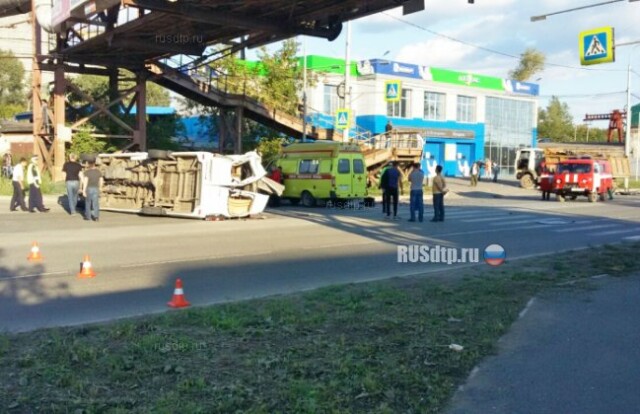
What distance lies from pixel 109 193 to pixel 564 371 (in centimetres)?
1911

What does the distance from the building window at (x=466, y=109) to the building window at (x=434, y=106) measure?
2.27 m

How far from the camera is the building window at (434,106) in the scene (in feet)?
178

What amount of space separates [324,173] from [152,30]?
27.1ft

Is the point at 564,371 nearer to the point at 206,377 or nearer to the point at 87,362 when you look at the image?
the point at 206,377

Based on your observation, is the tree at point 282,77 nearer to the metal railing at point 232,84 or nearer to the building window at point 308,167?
the metal railing at point 232,84

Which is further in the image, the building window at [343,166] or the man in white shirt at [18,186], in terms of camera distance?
the building window at [343,166]

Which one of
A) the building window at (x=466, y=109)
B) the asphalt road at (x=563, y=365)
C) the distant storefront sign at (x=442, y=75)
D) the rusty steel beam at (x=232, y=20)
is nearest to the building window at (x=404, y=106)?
the distant storefront sign at (x=442, y=75)

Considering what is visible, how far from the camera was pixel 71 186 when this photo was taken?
2003 cm

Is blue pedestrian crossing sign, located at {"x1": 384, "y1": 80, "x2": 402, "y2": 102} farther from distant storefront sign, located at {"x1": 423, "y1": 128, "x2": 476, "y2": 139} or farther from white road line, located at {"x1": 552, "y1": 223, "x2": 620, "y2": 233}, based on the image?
white road line, located at {"x1": 552, "y1": 223, "x2": 620, "y2": 233}

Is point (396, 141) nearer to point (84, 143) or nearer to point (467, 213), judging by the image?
point (467, 213)

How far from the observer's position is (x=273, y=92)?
4106cm

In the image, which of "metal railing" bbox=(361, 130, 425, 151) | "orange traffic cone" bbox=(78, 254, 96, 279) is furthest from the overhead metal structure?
"orange traffic cone" bbox=(78, 254, 96, 279)

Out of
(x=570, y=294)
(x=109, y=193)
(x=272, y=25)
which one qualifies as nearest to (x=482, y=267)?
(x=570, y=294)

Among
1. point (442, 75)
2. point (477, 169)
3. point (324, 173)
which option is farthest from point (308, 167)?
point (442, 75)
